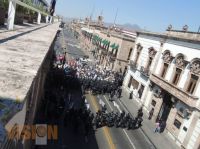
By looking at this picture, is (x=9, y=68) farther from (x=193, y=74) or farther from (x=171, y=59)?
(x=171, y=59)

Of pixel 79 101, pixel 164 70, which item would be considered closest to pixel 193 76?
pixel 164 70

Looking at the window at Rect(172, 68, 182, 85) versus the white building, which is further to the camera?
the window at Rect(172, 68, 182, 85)

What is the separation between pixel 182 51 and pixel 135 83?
1230 cm

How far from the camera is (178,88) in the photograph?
86.4 feet

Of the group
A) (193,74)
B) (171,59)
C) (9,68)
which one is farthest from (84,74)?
(9,68)

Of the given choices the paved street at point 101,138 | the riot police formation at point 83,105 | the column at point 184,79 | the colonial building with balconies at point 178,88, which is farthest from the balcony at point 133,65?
the paved street at point 101,138

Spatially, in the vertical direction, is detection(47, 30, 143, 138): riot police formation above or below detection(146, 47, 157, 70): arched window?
below

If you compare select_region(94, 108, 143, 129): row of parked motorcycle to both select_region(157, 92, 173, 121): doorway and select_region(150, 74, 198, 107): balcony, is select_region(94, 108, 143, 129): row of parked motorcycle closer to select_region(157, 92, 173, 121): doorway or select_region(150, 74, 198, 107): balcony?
select_region(157, 92, 173, 121): doorway

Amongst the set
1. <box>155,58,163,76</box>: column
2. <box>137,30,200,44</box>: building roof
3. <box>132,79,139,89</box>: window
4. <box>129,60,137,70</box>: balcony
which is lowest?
<box>132,79,139,89</box>: window

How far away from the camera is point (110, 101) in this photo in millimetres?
32812

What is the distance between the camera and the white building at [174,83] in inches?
953

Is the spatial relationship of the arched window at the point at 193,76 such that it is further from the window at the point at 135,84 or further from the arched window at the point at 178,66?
the window at the point at 135,84

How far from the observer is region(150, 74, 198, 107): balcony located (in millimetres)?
24062

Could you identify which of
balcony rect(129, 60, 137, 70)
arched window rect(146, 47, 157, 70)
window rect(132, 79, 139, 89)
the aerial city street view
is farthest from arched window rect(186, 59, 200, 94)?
balcony rect(129, 60, 137, 70)
